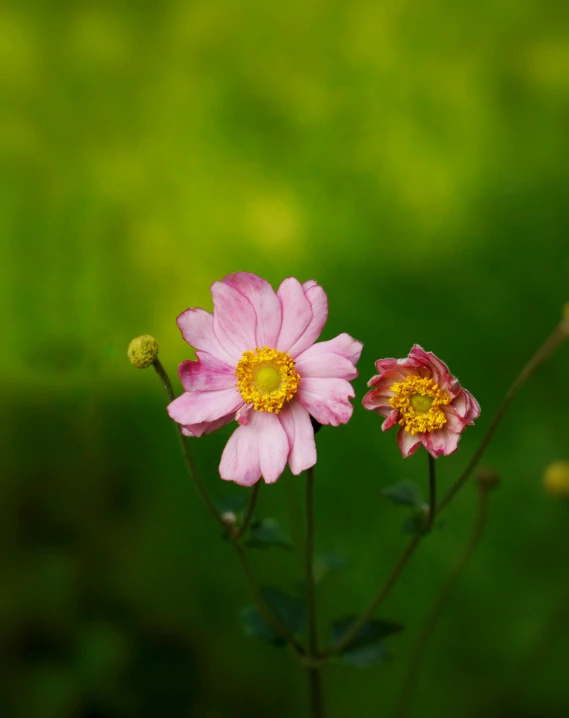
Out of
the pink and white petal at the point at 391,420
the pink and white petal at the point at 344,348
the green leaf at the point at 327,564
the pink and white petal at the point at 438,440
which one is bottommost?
the green leaf at the point at 327,564

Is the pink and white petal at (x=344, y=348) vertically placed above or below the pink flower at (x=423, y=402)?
above

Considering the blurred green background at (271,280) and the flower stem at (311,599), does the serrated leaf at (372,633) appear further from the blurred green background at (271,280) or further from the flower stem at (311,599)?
the blurred green background at (271,280)

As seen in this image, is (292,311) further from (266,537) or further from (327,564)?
(327,564)

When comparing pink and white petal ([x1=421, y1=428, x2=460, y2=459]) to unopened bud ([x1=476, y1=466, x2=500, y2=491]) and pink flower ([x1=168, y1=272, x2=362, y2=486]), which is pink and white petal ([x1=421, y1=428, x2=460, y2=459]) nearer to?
pink flower ([x1=168, y1=272, x2=362, y2=486])

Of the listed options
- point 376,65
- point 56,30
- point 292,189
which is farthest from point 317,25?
point 56,30

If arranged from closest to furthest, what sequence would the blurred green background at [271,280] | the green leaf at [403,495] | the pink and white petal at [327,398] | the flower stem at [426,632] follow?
the pink and white petal at [327,398] < the green leaf at [403,495] < the flower stem at [426,632] < the blurred green background at [271,280]

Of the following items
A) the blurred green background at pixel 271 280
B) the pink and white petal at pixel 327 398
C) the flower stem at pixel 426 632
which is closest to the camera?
the pink and white petal at pixel 327 398

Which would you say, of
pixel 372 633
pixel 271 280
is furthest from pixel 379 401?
pixel 271 280

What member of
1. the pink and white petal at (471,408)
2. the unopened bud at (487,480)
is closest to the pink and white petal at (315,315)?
the pink and white petal at (471,408)
